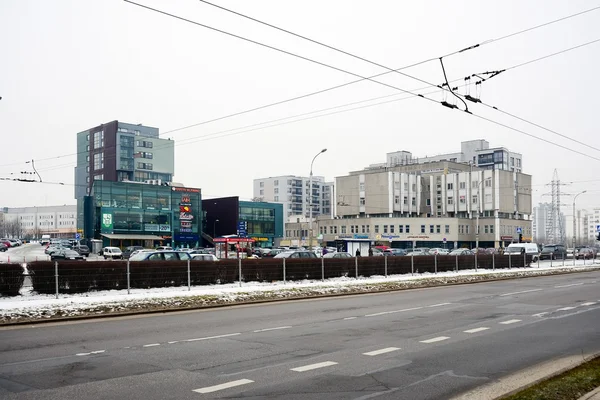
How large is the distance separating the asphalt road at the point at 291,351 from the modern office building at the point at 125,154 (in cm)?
11857

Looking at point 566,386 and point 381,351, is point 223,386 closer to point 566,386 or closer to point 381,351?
point 381,351

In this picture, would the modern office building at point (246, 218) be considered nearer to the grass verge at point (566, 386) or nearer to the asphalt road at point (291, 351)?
the asphalt road at point (291, 351)

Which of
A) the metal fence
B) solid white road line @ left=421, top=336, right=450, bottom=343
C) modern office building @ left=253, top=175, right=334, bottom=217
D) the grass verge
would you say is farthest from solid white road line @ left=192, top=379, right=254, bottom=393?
modern office building @ left=253, top=175, right=334, bottom=217

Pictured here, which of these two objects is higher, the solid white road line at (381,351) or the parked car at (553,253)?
the solid white road line at (381,351)

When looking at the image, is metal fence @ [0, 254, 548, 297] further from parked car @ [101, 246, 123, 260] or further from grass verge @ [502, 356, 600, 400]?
parked car @ [101, 246, 123, 260]

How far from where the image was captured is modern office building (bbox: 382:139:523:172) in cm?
14712

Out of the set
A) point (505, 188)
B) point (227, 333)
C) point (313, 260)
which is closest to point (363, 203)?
point (505, 188)

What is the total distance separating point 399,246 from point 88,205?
57.1 metres

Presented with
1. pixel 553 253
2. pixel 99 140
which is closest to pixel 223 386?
pixel 553 253

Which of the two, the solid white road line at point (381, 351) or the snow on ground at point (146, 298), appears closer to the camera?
the solid white road line at point (381, 351)

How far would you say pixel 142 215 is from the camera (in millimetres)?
94750

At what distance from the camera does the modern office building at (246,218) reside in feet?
372

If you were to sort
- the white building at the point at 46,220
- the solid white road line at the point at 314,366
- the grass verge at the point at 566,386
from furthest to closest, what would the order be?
the white building at the point at 46,220 → the solid white road line at the point at 314,366 → the grass verge at the point at 566,386

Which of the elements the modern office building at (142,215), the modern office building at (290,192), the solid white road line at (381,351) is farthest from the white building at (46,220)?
the solid white road line at (381,351)
